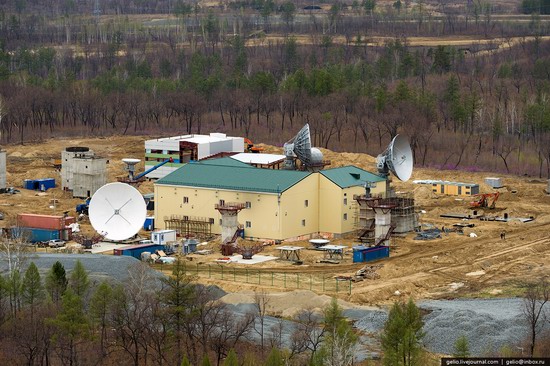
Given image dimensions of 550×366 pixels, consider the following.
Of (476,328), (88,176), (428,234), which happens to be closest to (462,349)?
(476,328)

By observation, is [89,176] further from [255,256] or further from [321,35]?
[321,35]

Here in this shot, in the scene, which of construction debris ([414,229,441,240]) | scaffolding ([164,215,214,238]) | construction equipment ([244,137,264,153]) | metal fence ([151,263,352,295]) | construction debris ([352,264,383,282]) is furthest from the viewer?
construction equipment ([244,137,264,153])

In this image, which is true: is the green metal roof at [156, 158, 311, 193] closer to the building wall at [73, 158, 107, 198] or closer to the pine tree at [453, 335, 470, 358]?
the building wall at [73, 158, 107, 198]

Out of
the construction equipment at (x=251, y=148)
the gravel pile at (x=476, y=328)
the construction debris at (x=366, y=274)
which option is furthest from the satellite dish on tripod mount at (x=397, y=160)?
the construction equipment at (x=251, y=148)

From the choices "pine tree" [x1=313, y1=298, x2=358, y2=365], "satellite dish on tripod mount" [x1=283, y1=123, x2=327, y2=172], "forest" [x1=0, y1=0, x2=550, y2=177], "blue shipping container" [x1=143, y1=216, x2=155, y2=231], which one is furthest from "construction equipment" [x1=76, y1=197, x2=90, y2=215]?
"pine tree" [x1=313, y1=298, x2=358, y2=365]

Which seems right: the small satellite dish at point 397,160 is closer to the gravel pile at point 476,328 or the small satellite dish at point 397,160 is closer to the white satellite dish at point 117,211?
the white satellite dish at point 117,211
